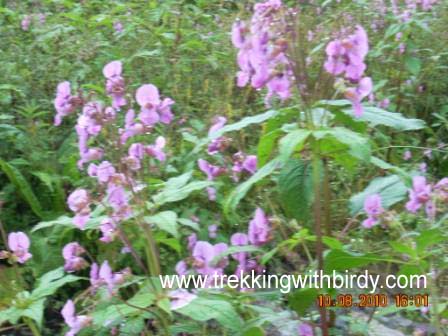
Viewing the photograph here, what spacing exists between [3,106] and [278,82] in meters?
2.28

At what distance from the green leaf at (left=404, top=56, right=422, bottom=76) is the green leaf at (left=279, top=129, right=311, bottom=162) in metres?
2.32

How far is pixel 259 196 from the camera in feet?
9.42

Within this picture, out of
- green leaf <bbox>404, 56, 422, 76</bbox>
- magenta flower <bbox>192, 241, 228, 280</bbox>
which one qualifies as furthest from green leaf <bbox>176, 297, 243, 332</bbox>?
green leaf <bbox>404, 56, 422, 76</bbox>

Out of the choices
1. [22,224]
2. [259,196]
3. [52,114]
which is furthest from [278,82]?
[52,114]

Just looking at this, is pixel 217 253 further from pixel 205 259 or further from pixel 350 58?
pixel 350 58

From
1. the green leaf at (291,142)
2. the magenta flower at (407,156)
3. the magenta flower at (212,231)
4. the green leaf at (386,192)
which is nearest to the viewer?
the green leaf at (291,142)

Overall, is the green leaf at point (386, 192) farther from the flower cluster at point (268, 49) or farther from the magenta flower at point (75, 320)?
the magenta flower at point (75, 320)

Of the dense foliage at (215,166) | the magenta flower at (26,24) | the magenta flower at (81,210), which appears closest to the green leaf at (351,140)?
the dense foliage at (215,166)

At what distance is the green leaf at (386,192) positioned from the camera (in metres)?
2.03

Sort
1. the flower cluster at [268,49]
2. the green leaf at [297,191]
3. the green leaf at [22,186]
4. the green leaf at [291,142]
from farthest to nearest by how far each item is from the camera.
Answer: the green leaf at [22,186] → the green leaf at [297,191] → the flower cluster at [268,49] → the green leaf at [291,142]

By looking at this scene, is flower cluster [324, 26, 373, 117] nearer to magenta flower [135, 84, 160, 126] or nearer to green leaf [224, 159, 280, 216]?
green leaf [224, 159, 280, 216]

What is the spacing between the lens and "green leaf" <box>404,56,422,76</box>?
395 centimetres

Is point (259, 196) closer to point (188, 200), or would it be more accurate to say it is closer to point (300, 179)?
point (188, 200)

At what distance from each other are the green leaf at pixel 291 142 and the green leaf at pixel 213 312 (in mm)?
366
